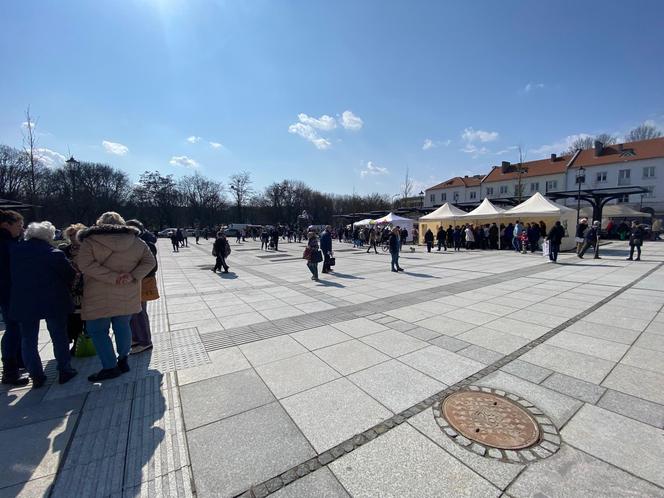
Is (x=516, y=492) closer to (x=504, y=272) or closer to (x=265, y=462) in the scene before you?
(x=265, y=462)

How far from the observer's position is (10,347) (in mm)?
3240

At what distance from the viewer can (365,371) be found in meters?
3.42

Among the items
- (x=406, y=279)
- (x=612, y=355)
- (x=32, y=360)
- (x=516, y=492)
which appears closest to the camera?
(x=516, y=492)

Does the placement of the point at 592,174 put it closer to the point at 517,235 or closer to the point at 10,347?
the point at 517,235

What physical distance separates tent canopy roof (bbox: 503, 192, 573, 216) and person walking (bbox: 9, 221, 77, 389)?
21.5 metres

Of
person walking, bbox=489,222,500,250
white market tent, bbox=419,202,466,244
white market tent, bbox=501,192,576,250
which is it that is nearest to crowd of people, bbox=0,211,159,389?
white market tent, bbox=501,192,576,250

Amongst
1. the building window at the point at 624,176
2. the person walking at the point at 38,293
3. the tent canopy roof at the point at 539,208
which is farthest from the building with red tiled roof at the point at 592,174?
the person walking at the point at 38,293

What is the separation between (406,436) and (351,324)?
2778 mm

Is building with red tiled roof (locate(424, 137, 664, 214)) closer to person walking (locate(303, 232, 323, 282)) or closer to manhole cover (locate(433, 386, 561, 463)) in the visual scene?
person walking (locate(303, 232, 323, 282))

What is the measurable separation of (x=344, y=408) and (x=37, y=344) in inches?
131

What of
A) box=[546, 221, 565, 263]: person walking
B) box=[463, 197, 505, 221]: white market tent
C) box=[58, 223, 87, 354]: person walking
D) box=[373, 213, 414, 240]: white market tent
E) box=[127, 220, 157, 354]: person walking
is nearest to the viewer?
box=[58, 223, 87, 354]: person walking

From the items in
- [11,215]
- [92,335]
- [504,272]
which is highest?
[11,215]

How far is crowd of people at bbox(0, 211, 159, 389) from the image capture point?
2.98 m

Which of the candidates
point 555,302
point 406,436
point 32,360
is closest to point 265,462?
point 406,436
